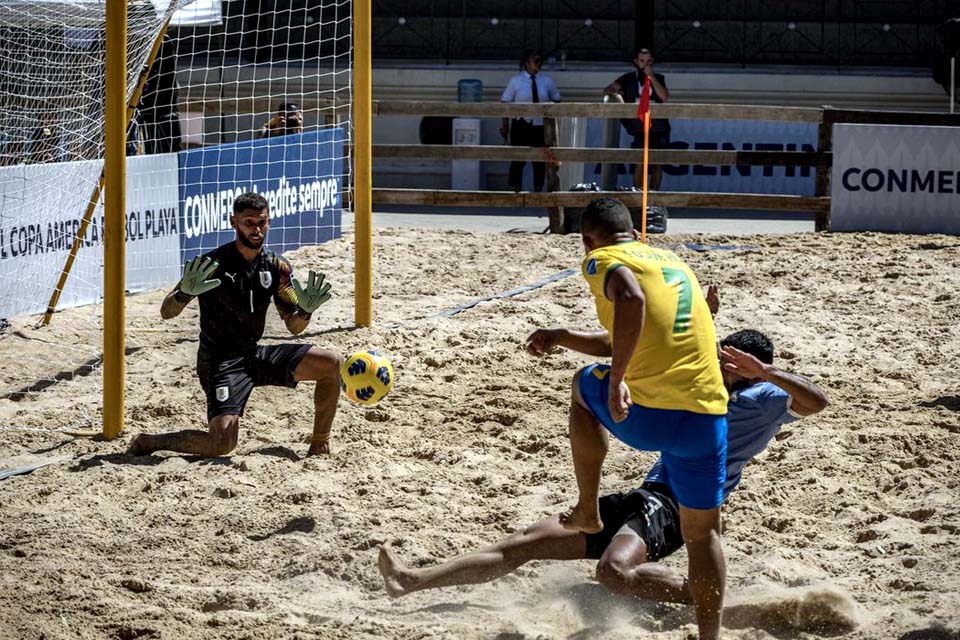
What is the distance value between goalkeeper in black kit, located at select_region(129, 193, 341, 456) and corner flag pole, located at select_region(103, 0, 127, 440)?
0.43 metres

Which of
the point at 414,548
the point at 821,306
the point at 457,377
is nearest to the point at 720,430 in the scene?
the point at 414,548

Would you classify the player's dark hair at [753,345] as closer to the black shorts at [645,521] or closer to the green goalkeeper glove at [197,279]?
the black shorts at [645,521]

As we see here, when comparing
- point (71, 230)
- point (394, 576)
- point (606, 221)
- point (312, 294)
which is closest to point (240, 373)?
point (312, 294)

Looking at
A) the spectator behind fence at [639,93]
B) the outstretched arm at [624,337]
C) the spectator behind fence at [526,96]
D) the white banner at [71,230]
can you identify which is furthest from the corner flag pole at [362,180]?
the spectator behind fence at [639,93]

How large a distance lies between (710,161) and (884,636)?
10362mm

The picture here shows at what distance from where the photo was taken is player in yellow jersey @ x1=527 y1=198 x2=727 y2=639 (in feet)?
14.9

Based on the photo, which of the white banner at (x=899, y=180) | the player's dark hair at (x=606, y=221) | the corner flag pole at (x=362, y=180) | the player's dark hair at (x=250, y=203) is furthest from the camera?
the white banner at (x=899, y=180)

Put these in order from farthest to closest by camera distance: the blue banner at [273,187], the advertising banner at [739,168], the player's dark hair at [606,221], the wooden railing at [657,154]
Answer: the advertising banner at [739,168]
the wooden railing at [657,154]
the blue banner at [273,187]
the player's dark hair at [606,221]

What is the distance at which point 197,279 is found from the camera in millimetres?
6555

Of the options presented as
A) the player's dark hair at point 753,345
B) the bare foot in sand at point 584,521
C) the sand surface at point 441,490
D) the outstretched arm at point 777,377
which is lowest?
the sand surface at point 441,490

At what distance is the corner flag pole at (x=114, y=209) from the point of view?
7.07 m

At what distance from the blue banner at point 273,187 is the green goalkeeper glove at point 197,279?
17.3ft

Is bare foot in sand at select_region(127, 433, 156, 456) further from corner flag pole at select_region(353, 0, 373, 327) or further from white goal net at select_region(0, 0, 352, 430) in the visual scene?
corner flag pole at select_region(353, 0, 373, 327)

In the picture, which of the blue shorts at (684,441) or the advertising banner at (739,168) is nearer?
the blue shorts at (684,441)
